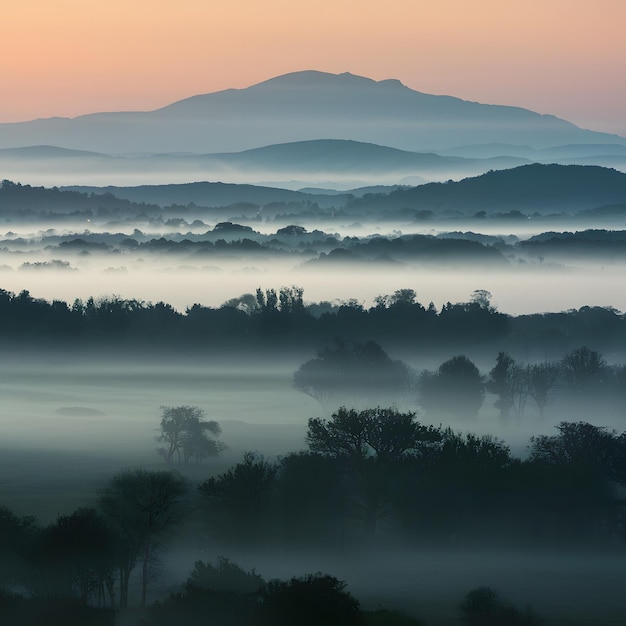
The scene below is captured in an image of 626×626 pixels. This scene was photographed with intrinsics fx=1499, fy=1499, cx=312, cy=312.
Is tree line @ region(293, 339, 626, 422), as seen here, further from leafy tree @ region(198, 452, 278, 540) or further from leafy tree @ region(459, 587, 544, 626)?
leafy tree @ region(459, 587, 544, 626)

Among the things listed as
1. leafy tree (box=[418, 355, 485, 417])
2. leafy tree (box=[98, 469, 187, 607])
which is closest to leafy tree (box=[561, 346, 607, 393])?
leafy tree (box=[418, 355, 485, 417])

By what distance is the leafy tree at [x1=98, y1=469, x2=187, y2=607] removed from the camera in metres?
40.9

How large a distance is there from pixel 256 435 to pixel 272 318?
4447 centimetres

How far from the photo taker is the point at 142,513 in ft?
142

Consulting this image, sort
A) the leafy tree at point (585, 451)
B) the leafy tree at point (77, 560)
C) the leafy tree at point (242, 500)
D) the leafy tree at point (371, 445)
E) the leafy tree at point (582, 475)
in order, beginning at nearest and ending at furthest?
1. the leafy tree at point (77, 560)
2. the leafy tree at point (242, 500)
3. the leafy tree at point (582, 475)
4. the leafy tree at point (371, 445)
5. the leafy tree at point (585, 451)

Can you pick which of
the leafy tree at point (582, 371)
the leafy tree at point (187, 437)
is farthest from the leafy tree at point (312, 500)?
the leafy tree at point (582, 371)

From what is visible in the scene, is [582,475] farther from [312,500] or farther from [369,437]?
[312,500]

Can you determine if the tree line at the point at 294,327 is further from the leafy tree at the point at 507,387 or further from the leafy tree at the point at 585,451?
the leafy tree at the point at 585,451

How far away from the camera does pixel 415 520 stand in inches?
1903

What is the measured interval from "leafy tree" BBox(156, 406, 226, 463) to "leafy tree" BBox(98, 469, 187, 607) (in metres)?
17.0

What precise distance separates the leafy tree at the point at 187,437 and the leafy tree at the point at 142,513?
1696 centimetres

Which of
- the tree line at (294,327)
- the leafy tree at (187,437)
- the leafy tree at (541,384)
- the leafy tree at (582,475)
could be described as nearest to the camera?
the leafy tree at (582,475)

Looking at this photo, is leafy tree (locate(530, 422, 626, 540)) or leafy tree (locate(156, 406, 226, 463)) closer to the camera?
leafy tree (locate(530, 422, 626, 540))

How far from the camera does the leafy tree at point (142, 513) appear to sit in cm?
4088
